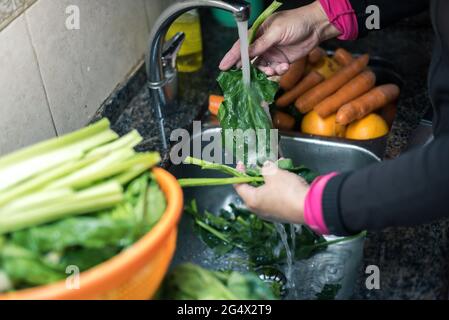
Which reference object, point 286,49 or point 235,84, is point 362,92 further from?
point 235,84

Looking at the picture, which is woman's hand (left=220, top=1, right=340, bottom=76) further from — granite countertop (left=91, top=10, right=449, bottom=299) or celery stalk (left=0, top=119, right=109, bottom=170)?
celery stalk (left=0, top=119, right=109, bottom=170)

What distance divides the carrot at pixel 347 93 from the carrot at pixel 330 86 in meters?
0.01

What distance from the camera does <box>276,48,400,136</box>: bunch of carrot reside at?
1383 mm

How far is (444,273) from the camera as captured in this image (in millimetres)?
1010

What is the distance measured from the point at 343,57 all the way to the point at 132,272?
1118mm

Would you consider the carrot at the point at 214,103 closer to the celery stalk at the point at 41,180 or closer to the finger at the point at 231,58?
the finger at the point at 231,58

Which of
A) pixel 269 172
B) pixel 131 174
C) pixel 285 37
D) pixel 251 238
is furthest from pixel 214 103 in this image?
pixel 131 174

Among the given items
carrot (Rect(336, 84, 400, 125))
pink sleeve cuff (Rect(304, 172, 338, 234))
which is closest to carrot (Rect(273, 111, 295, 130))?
carrot (Rect(336, 84, 400, 125))

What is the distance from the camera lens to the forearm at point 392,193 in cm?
77

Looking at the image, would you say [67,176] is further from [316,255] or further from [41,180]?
[316,255]

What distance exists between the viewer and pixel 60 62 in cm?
112

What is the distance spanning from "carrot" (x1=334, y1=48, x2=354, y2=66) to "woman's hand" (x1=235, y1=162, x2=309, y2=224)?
0.69m
